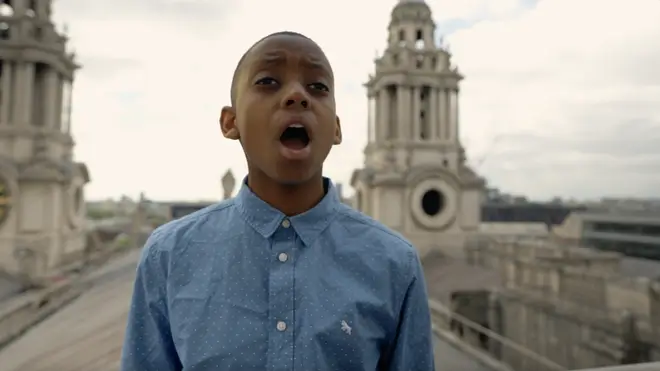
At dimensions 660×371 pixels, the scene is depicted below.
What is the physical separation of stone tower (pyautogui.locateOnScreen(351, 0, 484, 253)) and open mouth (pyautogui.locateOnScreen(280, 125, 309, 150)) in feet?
96.3

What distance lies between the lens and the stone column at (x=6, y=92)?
27141 mm

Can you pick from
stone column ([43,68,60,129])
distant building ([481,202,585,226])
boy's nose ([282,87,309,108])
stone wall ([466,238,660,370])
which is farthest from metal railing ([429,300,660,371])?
distant building ([481,202,585,226])

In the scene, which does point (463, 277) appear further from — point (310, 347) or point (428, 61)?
point (310, 347)

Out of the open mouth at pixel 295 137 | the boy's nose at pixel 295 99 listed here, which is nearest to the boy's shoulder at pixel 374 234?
the open mouth at pixel 295 137

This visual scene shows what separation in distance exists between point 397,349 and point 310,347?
1.27 feet

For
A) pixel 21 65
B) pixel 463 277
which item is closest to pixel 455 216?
pixel 463 277

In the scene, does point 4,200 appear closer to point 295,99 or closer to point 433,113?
point 433,113

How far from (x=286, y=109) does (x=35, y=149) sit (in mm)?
29234

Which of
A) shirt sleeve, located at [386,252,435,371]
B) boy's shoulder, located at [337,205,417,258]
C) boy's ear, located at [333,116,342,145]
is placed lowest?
shirt sleeve, located at [386,252,435,371]

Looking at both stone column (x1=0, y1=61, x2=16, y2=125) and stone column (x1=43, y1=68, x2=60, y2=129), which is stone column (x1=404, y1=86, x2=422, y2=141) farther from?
stone column (x1=0, y1=61, x2=16, y2=125)

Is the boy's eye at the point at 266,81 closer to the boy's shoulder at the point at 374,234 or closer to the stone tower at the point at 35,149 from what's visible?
the boy's shoulder at the point at 374,234

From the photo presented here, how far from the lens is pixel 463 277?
26406 millimetres

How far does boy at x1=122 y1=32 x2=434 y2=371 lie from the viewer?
6.59ft

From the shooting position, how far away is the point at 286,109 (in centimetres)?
212
